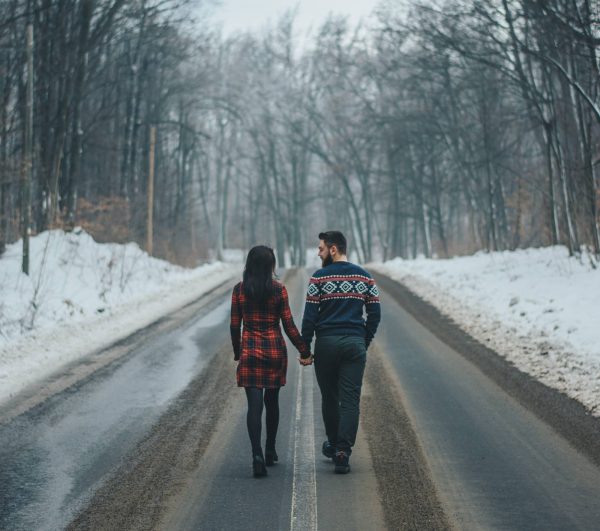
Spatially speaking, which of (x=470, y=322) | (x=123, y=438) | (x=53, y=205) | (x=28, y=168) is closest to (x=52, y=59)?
(x=53, y=205)

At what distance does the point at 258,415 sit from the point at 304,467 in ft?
1.87

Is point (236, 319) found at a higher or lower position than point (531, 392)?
higher

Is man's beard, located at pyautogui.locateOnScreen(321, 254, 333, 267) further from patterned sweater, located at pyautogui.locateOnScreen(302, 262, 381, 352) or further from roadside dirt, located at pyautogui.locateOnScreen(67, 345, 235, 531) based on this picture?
roadside dirt, located at pyautogui.locateOnScreen(67, 345, 235, 531)

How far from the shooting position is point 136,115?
37594 mm

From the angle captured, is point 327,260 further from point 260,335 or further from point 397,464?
point 397,464

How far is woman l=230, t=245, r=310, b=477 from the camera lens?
267 inches

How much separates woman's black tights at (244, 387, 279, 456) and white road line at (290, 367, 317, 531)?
1.09 ft

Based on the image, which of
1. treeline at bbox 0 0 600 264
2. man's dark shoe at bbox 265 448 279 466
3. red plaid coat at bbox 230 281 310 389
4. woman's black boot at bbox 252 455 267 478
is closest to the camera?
woman's black boot at bbox 252 455 267 478

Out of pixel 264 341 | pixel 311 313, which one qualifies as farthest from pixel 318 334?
pixel 264 341

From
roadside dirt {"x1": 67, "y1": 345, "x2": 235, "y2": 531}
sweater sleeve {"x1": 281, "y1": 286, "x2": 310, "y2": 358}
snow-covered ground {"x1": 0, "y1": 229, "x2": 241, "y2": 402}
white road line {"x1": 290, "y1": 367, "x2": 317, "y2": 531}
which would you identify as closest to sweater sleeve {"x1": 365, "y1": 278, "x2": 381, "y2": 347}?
sweater sleeve {"x1": 281, "y1": 286, "x2": 310, "y2": 358}

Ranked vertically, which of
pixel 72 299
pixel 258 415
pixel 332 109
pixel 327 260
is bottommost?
pixel 258 415

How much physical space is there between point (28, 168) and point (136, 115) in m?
19.0

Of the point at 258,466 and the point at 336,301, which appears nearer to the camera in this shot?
the point at 258,466

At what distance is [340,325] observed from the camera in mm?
6961
